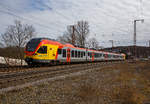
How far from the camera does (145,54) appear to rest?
8669 cm

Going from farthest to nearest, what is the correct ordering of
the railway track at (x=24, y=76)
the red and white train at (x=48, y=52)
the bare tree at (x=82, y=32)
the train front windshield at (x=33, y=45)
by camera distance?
1. the bare tree at (x=82, y=32)
2. the train front windshield at (x=33, y=45)
3. the red and white train at (x=48, y=52)
4. the railway track at (x=24, y=76)

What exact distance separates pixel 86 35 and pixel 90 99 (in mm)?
42310

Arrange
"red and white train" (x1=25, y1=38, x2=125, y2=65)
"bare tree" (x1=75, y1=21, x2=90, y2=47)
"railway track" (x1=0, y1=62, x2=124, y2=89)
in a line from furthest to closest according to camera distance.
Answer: "bare tree" (x1=75, y1=21, x2=90, y2=47)
"red and white train" (x1=25, y1=38, x2=125, y2=65)
"railway track" (x1=0, y1=62, x2=124, y2=89)

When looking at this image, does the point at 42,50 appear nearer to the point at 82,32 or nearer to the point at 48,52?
the point at 48,52

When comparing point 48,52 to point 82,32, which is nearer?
point 48,52

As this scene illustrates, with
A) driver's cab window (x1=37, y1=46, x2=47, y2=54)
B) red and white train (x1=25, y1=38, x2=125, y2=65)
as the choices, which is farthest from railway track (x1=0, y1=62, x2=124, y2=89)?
driver's cab window (x1=37, y1=46, x2=47, y2=54)

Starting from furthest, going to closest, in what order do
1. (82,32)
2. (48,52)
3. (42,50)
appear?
(82,32) < (48,52) < (42,50)

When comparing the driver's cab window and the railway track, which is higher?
the driver's cab window

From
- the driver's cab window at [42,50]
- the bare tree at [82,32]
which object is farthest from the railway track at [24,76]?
the bare tree at [82,32]

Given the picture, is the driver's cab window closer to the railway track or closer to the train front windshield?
the train front windshield

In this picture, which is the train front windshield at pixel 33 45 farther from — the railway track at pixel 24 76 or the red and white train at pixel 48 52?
the railway track at pixel 24 76

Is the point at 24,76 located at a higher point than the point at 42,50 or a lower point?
lower

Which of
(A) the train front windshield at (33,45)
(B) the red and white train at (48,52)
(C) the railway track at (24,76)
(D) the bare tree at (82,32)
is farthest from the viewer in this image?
(D) the bare tree at (82,32)

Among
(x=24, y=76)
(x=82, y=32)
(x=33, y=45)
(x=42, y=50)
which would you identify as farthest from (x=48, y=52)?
(x=82, y=32)
